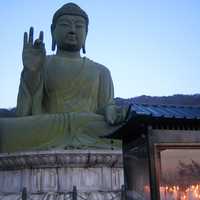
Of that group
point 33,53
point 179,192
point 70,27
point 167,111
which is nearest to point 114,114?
point 33,53

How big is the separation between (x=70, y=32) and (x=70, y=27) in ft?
0.41

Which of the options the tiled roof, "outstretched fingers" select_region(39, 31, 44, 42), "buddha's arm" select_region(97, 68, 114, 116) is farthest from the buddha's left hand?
the tiled roof

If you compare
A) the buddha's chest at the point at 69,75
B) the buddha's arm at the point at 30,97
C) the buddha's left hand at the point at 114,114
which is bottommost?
the buddha's left hand at the point at 114,114

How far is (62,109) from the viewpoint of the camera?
822 centimetres

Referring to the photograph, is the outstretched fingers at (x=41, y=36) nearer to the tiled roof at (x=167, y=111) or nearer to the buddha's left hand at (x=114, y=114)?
the buddha's left hand at (x=114, y=114)

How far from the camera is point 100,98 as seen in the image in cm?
889

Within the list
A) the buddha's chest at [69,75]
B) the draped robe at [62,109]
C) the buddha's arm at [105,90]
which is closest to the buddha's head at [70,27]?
the draped robe at [62,109]

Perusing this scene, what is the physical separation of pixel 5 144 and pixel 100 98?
94.4 inches

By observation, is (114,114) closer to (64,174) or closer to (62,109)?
(62,109)

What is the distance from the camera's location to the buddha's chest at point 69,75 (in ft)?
27.8

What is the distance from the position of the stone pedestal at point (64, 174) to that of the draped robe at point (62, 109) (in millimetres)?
369

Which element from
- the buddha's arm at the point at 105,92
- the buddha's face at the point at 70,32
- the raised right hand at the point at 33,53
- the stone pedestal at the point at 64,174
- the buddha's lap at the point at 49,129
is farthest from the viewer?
the buddha's face at the point at 70,32

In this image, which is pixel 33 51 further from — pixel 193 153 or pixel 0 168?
pixel 193 153

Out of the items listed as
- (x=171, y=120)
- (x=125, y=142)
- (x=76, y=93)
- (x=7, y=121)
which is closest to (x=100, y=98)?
(x=76, y=93)
